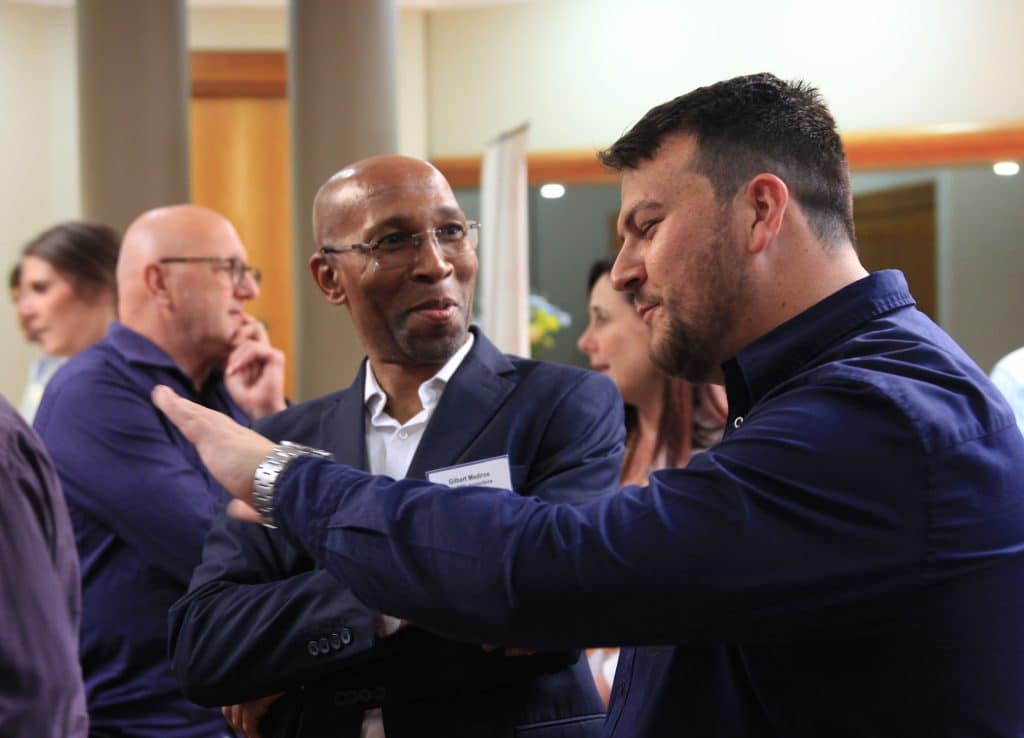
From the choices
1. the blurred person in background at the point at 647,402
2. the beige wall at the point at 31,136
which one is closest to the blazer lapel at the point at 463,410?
the blurred person in background at the point at 647,402

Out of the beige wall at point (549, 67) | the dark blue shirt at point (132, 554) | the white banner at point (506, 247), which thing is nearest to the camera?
the dark blue shirt at point (132, 554)

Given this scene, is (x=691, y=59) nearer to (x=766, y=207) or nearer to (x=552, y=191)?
(x=552, y=191)

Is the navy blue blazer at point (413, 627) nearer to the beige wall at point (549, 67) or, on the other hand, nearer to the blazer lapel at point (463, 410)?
the blazer lapel at point (463, 410)

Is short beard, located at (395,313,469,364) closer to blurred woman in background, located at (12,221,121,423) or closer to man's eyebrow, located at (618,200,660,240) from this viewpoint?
man's eyebrow, located at (618,200,660,240)

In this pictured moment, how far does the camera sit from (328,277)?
2227mm

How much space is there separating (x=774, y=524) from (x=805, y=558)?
44 millimetres

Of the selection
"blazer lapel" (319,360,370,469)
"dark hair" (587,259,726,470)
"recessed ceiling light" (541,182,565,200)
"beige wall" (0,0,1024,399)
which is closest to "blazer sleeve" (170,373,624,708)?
"blazer lapel" (319,360,370,469)

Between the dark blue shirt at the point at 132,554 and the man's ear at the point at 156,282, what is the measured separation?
556 mm

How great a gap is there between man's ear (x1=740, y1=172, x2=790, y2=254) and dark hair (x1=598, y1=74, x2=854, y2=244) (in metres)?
0.03

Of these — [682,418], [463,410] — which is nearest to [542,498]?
[463,410]

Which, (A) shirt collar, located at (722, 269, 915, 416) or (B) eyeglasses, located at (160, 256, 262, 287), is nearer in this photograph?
(A) shirt collar, located at (722, 269, 915, 416)

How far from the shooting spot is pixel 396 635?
1766 mm

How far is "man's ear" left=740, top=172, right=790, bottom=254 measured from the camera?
1.38 metres

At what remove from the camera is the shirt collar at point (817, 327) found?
4.43ft
